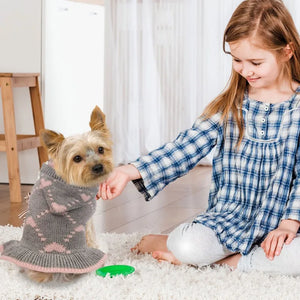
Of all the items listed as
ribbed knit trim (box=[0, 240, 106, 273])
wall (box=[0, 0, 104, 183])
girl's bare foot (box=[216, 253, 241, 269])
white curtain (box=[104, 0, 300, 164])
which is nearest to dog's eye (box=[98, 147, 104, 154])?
ribbed knit trim (box=[0, 240, 106, 273])

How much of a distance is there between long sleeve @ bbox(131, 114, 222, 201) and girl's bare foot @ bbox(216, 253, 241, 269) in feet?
0.85

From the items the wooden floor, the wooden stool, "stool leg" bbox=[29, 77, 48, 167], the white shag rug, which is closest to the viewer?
the white shag rug

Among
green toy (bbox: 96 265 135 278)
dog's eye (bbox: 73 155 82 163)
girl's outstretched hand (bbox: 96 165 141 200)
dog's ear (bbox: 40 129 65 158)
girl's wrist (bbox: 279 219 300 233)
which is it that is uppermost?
dog's ear (bbox: 40 129 65 158)

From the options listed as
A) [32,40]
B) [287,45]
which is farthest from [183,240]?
[32,40]

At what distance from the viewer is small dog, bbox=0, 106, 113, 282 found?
144 centimetres

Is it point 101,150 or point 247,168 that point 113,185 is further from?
point 247,168

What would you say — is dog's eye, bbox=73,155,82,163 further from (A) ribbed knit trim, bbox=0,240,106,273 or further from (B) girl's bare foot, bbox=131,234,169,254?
(B) girl's bare foot, bbox=131,234,169,254

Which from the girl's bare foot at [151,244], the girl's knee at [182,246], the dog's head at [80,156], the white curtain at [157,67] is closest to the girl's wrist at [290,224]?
the girl's knee at [182,246]

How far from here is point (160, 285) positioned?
1491 mm

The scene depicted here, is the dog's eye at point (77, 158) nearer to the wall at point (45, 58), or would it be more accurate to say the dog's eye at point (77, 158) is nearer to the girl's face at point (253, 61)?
the girl's face at point (253, 61)

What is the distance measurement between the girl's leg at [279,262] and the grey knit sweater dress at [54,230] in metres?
0.42

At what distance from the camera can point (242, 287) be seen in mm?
1493

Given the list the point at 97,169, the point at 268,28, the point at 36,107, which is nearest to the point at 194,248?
the point at 97,169

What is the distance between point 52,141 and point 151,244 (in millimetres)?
512
